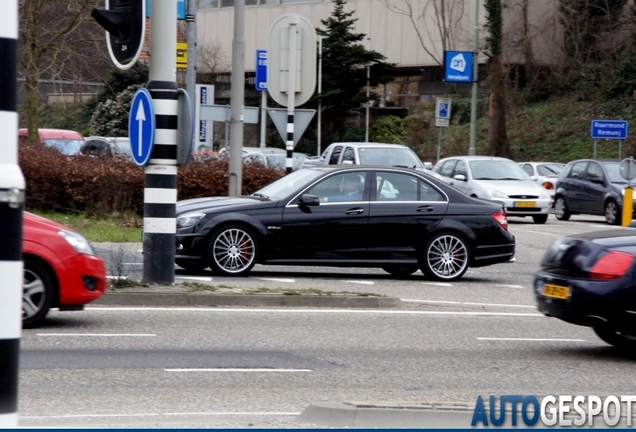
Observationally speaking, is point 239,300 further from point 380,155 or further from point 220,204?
point 380,155

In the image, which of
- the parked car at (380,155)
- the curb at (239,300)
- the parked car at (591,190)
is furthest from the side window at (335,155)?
the curb at (239,300)

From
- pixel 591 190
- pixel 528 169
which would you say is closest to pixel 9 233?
pixel 591 190

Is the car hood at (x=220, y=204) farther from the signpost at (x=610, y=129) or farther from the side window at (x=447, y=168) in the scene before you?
the signpost at (x=610, y=129)

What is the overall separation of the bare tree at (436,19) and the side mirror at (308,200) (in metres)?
37.2

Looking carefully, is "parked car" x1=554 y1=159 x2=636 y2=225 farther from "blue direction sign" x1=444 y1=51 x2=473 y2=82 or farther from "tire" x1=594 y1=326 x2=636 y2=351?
"tire" x1=594 y1=326 x2=636 y2=351

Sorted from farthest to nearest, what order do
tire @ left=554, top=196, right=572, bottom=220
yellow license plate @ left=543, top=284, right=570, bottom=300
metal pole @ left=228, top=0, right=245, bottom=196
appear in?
1. tire @ left=554, top=196, right=572, bottom=220
2. metal pole @ left=228, top=0, right=245, bottom=196
3. yellow license plate @ left=543, top=284, right=570, bottom=300

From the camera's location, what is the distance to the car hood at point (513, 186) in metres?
29.5

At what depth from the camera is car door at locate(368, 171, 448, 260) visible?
15.7 meters

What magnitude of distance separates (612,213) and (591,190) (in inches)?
50.9

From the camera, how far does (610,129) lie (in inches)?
1396

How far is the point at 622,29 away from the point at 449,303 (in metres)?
41.0

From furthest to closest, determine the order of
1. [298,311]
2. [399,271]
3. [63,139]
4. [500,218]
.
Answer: [63,139] → [399,271] → [500,218] → [298,311]

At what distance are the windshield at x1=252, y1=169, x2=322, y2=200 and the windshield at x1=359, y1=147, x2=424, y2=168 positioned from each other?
31.2 ft

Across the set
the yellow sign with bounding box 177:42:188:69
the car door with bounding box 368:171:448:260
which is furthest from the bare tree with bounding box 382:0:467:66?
Result: the car door with bounding box 368:171:448:260
